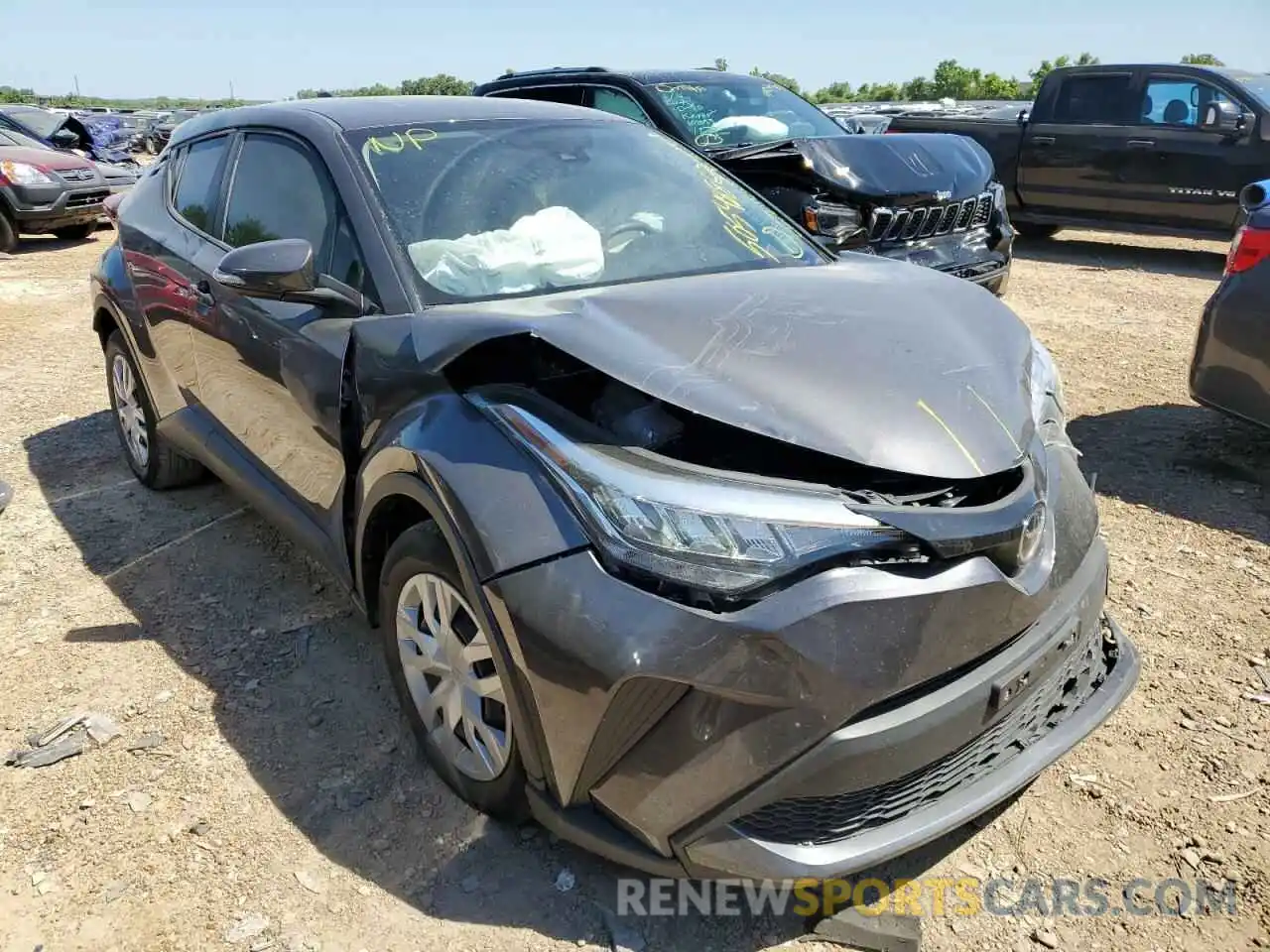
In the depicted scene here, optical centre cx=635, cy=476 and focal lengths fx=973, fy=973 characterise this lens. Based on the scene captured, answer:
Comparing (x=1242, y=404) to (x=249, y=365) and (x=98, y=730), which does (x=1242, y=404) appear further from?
(x=98, y=730)

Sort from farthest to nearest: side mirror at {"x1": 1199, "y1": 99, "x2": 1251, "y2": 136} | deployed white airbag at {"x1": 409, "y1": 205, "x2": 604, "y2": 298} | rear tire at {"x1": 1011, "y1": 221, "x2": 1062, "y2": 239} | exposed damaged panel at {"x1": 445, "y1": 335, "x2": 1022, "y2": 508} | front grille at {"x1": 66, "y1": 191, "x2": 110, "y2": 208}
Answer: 1. front grille at {"x1": 66, "y1": 191, "x2": 110, "y2": 208}
2. rear tire at {"x1": 1011, "y1": 221, "x2": 1062, "y2": 239}
3. side mirror at {"x1": 1199, "y1": 99, "x2": 1251, "y2": 136}
4. deployed white airbag at {"x1": 409, "y1": 205, "x2": 604, "y2": 298}
5. exposed damaged panel at {"x1": 445, "y1": 335, "x2": 1022, "y2": 508}

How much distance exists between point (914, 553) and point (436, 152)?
191 centimetres

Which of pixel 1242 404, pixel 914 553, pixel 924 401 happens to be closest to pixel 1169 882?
pixel 914 553

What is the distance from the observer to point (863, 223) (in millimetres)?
5328

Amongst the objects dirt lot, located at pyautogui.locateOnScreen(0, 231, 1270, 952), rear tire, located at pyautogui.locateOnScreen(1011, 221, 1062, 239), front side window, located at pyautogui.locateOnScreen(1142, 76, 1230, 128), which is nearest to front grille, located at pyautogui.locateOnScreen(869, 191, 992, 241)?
dirt lot, located at pyautogui.locateOnScreen(0, 231, 1270, 952)

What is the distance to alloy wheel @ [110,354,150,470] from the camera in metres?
4.39

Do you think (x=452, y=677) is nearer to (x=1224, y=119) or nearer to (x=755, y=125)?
(x=755, y=125)

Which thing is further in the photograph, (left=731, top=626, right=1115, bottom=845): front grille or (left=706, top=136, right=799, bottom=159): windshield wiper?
(left=706, top=136, right=799, bottom=159): windshield wiper

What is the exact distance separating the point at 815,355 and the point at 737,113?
516 centimetres

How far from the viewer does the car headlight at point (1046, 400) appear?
7.68 feet

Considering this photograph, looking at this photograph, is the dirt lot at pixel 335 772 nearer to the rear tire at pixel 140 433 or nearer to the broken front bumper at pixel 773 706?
the rear tire at pixel 140 433

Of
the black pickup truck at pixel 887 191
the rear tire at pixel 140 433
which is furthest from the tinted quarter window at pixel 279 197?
the black pickup truck at pixel 887 191

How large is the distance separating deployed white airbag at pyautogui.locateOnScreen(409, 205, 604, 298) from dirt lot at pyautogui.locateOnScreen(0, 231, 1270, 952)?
1.27 m

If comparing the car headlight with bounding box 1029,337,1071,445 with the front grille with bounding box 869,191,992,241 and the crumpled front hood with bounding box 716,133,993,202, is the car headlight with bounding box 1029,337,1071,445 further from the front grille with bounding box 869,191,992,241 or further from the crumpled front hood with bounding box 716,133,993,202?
the crumpled front hood with bounding box 716,133,993,202
